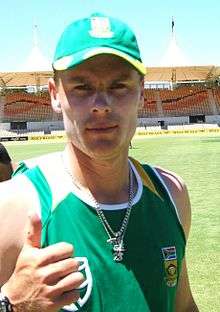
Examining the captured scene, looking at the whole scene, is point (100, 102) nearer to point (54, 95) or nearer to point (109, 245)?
point (54, 95)

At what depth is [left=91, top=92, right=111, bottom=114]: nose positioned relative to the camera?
2020 millimetres

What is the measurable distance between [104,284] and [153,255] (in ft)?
0.79

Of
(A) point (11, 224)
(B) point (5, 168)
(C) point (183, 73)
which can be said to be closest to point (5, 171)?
(B) point (5, 168)

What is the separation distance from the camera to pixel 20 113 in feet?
221

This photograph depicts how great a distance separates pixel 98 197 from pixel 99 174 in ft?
0.32

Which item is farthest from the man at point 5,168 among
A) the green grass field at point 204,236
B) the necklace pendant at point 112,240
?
the green grass field at point 204,236

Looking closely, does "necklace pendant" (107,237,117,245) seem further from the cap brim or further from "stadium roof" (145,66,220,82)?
"stadium roof" (145,66,220,82)

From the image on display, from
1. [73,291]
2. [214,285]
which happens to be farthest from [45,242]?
[214,285]

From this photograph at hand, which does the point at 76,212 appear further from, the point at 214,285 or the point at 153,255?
the point at 214,285

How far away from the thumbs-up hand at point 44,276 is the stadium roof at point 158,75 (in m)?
54.5

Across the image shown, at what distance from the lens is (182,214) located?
8.04 ft

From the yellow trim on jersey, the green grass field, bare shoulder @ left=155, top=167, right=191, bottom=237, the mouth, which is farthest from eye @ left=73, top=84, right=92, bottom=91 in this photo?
the green grass field

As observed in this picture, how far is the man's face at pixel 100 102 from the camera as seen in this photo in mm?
2039

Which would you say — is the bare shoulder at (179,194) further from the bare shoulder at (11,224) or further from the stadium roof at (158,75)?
the stadium roof at (158,75)
